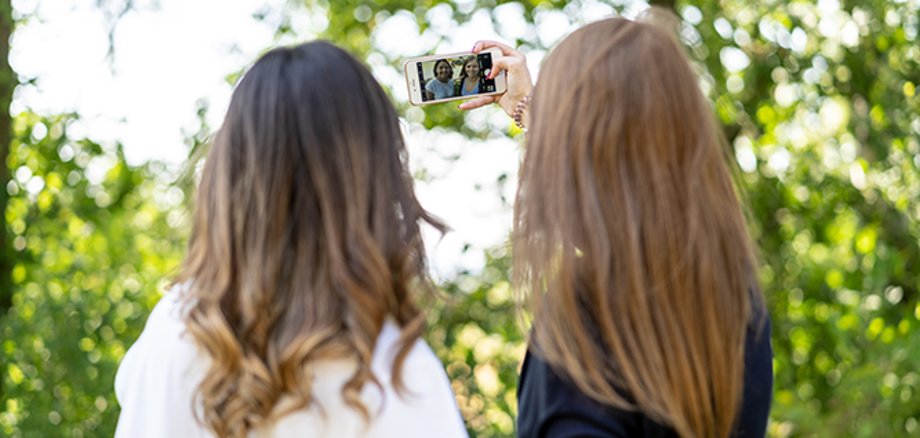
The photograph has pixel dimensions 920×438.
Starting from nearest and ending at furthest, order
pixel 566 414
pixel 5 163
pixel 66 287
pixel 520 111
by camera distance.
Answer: pixel 566 414 < pixel 520 111 < pixel 66 287 < pixel 5 163

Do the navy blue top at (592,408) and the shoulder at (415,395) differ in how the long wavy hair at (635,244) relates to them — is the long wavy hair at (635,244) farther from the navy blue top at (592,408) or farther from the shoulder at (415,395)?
the shoulder at (415,395)

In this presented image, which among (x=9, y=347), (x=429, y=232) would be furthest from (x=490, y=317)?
(x=429, y=232)

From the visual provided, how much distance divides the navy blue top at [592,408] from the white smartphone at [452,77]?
850mm

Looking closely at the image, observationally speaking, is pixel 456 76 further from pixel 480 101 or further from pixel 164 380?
pixel 164 380

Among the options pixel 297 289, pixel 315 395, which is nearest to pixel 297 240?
pixel 297 289

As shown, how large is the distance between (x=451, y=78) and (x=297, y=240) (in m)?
0.95

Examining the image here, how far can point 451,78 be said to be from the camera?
105 inches

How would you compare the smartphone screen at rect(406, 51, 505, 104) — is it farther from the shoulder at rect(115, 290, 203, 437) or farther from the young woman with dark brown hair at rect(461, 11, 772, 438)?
the shoulder at rect(115, 290, 203, 437)

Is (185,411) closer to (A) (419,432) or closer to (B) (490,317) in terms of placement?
(A) (419,432)

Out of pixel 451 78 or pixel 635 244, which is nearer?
pixel 635 244

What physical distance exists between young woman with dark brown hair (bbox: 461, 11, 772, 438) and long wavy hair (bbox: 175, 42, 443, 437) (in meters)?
0.21

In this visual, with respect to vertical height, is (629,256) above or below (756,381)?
above

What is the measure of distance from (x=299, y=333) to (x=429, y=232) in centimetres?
47

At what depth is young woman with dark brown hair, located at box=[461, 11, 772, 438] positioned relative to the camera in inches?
72.8
